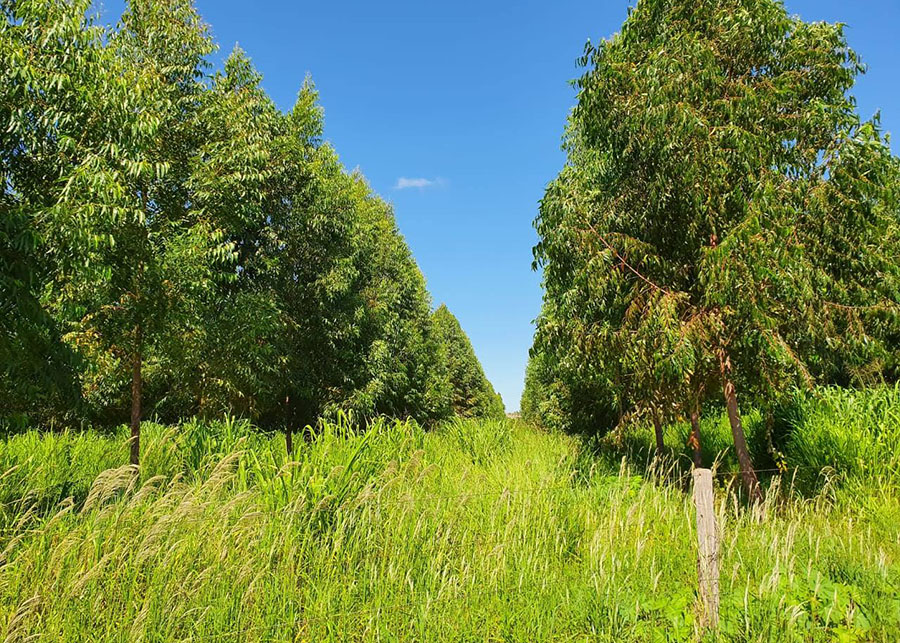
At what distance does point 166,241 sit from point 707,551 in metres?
8.42

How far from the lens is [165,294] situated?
7883 millimetres

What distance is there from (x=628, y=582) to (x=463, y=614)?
1.31m

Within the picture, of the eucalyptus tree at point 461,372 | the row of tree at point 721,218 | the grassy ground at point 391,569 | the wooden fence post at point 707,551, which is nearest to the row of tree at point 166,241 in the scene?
the grassy ground at point 391,569

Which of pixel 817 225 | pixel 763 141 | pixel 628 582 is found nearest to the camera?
pixel 628 582

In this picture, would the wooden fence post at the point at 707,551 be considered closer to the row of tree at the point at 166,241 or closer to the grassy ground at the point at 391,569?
the grassy ground at the point at 391,569

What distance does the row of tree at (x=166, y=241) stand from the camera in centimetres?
518

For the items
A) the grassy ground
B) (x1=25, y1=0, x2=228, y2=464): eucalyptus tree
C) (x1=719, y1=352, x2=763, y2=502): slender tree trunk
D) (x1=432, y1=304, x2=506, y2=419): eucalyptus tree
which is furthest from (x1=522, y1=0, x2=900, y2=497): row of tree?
(x1=432, y1=304, x2=506, y2=419): eucalyptus tree

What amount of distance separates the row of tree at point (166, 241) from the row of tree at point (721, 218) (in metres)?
5.54

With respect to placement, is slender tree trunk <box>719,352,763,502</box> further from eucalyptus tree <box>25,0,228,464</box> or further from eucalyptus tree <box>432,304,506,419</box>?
eucalyptus tree <box>432,304,506,419</box>

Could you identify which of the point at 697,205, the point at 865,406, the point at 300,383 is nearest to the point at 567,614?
the point at 697,205

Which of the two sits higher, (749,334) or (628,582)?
(749,334)

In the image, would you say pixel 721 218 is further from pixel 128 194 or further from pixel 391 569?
pixel 128 194

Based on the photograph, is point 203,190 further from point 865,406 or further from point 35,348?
point 865,406

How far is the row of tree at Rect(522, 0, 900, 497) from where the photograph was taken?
18.9 feet
